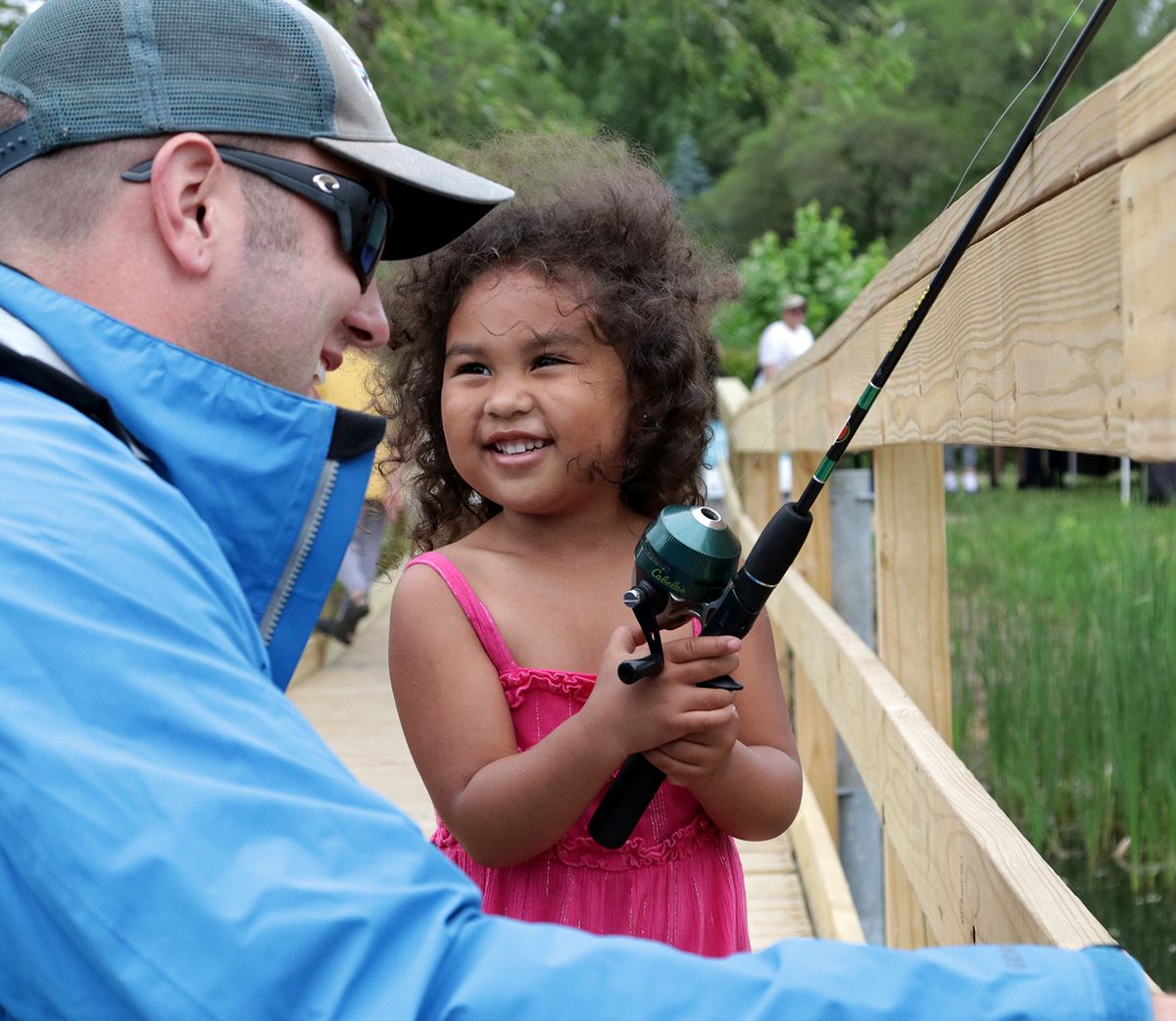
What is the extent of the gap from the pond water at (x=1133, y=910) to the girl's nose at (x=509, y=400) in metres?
2.73

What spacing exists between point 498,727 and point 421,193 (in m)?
0.64

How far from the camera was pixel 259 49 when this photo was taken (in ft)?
4.43

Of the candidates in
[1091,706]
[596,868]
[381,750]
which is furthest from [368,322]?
[381,750]

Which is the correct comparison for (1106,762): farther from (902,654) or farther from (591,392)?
(591,392)

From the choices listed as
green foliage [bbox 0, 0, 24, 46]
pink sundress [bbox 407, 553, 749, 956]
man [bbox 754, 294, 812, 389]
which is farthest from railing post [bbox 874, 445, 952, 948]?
man [bbox 754, 294, 812, 389]

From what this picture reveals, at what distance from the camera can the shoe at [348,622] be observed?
8078 millimetres

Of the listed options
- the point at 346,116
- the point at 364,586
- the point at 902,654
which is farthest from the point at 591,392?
the point at 364,586

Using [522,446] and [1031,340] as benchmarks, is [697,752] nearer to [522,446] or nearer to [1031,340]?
[522,446]

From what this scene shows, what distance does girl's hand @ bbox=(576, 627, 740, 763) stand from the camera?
5.25ft

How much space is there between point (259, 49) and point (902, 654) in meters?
1.71

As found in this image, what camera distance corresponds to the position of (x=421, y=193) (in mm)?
1564

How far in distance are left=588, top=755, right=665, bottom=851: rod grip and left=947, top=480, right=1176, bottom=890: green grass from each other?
224 cm

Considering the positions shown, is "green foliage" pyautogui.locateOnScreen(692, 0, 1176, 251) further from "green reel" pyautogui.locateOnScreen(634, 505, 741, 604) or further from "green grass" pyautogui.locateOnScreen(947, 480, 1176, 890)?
"green reel" pyautogui.locateOnScreen(634, 505, 741, 604)

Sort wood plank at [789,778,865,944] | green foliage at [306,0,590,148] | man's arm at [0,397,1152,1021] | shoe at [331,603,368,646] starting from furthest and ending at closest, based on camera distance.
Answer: green foliage at [306,0,590,148], shoe at [331,603,368,646], wood plank at [789,778,865,944], man's arm at [0,397,1152,1021]
